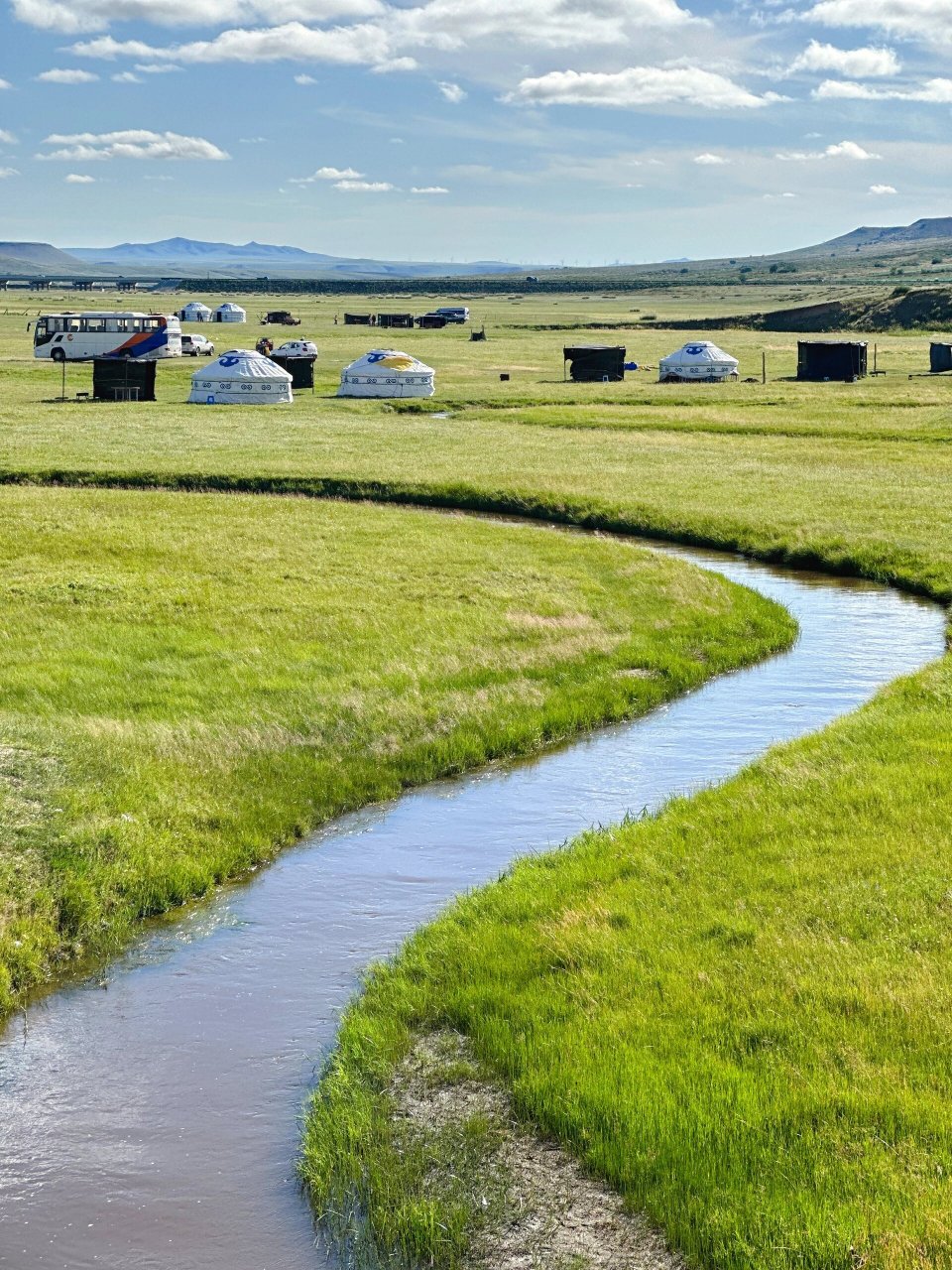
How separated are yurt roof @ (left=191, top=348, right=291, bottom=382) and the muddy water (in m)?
52.7

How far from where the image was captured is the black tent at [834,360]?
77.9 m

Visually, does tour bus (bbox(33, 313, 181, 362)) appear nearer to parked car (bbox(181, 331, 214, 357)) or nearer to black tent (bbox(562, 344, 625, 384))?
parked car (bbox(181, 331, 214, 357))

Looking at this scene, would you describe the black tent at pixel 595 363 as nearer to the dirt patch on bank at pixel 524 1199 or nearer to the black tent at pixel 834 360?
the black tent at pixel 834 360

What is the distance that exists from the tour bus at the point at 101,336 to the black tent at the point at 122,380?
18.4 m

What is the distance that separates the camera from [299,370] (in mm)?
77938

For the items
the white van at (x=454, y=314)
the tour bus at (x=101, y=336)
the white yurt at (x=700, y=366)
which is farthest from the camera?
the white van at (x=454, y=314)

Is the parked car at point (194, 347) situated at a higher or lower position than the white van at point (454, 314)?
lower

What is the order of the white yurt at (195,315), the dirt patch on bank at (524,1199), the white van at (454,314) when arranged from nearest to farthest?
the dirt patch on bank at (524,1199) < the white yurt at (195,315) < the white van at (454,314)

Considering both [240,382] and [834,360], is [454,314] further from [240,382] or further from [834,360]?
[240,382]

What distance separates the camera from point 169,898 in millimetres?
12938

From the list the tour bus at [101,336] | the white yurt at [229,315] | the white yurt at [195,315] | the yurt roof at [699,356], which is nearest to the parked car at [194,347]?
the tour bus at [101,336]

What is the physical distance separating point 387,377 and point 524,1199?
65.4 metres

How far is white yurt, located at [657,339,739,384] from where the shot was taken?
264ft

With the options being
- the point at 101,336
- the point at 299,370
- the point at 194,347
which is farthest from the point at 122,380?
the point at 194,347
